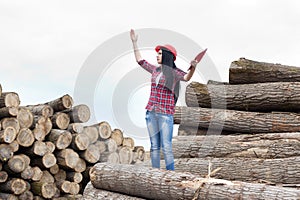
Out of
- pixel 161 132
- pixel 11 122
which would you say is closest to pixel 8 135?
pixel 11 122

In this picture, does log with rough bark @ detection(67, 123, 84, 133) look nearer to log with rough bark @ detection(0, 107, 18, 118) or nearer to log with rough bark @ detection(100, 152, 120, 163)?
log with rough bark @ detection(100, 152, 120, 163)

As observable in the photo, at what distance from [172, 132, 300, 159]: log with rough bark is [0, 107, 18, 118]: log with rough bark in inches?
133

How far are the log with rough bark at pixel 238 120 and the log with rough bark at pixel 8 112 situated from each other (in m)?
3.31

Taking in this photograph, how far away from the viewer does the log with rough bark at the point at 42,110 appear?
31.5 feet

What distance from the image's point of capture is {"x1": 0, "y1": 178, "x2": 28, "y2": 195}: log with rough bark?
8.98 metres

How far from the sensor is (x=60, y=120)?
Result: 31.7 ft

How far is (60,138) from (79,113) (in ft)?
2.32

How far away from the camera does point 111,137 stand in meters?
10.3

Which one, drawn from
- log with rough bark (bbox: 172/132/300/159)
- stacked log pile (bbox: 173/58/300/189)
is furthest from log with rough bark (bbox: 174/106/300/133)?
log with rough bark (bbox: 172/132/300/159)

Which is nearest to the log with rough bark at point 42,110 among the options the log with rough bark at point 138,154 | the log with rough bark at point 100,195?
the log with rough bark at point 138,154

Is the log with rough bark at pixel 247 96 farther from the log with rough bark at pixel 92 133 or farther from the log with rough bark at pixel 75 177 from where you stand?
the log with rough bark at pixel 75 177

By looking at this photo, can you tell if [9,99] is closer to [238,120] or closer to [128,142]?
[128,142]

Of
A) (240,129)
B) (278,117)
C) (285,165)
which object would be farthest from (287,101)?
(285,165)

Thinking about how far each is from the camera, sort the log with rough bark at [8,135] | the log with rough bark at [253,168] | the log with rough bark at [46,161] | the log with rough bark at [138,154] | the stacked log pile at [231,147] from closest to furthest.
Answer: the stacked log pile at [231,147]
the log with rough bark at [253,168]
the log with rough bark at [8,135]
the log with rough bark at [46,161]
the log with rough bark at [138,154]
